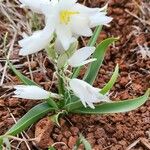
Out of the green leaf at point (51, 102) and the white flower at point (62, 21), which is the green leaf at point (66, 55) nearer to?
the white flower at point (62, 21)

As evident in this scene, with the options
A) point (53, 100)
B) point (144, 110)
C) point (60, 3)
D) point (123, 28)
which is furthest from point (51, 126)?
point (123, 28)

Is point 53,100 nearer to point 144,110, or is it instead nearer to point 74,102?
point 74,102

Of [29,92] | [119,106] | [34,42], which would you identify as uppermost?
[34,42]

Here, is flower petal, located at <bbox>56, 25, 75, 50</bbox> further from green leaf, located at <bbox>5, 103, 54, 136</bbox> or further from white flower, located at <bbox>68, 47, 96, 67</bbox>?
green leaf, located at <bbox>5, 103, 54, 136</bbox>

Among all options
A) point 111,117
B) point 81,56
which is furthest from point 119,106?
point 81,56

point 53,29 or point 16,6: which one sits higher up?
point 53,29

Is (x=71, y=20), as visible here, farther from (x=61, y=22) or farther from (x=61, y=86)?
(x=61, y=86)
